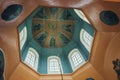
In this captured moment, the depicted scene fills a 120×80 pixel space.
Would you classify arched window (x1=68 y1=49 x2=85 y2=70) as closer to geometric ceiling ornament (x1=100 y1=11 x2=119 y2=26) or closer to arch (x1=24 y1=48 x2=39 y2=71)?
arch (x1=24 y1=48 x2=39 y2=71)

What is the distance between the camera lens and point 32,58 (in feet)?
48.6

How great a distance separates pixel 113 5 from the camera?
9992mm

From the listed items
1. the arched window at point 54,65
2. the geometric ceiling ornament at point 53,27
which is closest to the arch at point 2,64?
the arched window at point 54,65

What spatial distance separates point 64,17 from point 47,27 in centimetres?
178

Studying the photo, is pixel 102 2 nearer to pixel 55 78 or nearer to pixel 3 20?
pixel 3 20

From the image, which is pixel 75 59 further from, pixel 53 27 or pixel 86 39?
pixel 53 27

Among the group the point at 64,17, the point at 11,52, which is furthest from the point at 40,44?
the point at 11,52

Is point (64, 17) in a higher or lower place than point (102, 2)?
higher

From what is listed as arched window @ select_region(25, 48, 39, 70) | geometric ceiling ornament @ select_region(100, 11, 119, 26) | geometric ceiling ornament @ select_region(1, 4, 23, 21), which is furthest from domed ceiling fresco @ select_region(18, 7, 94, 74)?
geometric ceiling ornament @ select_region(1, 4, 23, 21)

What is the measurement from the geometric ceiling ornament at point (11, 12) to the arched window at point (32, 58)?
192 inches

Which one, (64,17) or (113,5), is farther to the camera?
(64,17)

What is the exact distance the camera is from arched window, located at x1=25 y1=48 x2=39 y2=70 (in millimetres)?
14061

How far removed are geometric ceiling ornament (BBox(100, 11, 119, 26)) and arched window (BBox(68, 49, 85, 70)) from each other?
3898 mm

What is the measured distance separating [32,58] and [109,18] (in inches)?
265
